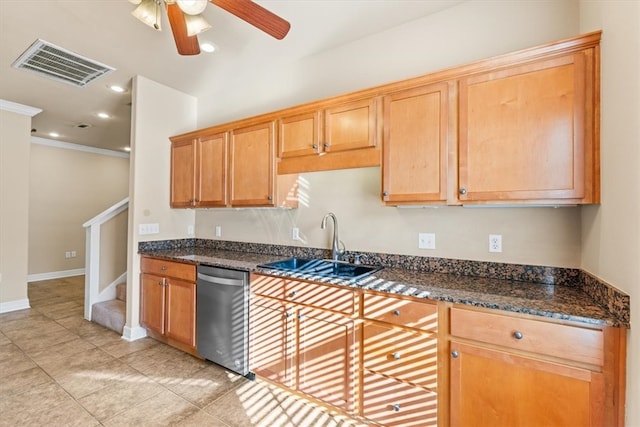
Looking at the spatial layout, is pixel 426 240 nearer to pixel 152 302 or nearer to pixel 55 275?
pixel 152 302

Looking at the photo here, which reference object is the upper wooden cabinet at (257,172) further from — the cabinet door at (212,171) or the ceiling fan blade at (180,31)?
the ceiling fan blade at (180,31)

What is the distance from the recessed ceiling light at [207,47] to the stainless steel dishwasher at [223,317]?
1.93m

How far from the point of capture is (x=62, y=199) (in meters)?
5.91

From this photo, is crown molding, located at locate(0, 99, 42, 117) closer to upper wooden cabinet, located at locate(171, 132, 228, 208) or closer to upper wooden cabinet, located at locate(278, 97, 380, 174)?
upper wooden cabinet, located at locate(171, 132, 228, 208)

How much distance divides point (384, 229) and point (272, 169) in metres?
1.07

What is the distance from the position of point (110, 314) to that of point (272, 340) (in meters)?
2.37

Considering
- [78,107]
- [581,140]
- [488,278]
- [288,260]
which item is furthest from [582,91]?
[78,107]

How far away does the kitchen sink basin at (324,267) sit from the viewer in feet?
7.47

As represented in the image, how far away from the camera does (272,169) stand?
257 cm

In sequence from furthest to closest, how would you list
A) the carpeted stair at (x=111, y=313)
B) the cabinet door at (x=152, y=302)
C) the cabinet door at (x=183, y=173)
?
the carpeted stair at (x=111, y=313), the cabinet door at (x=183, y=173), the cabinet door at (x=152, y=302)

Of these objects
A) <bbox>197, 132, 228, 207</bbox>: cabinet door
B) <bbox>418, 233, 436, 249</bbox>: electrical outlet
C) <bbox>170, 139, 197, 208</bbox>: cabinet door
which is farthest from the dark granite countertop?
<bbox>170, 139, 197, 208</bbox>: cabinet door

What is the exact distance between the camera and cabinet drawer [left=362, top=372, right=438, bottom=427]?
5.22 feet

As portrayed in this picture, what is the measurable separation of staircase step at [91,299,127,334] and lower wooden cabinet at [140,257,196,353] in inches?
15.0

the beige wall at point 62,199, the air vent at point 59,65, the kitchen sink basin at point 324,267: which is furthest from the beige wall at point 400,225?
the beige wall at point 62,199
